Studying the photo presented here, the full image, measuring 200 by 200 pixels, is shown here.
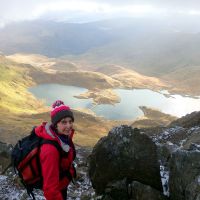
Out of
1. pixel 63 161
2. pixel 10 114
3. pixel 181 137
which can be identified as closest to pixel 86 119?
pixel 10 114

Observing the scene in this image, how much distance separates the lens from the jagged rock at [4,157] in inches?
1017

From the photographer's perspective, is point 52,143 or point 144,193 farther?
point 144,193

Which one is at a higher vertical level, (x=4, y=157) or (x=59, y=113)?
(x=59, y=113)

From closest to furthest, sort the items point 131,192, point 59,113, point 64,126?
point 64,126
point 59,113
point 131,192

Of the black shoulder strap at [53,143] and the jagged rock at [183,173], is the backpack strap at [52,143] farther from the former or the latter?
the jagged rock at [183,173]

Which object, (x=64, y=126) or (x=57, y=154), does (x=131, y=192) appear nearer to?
(x=64, y=126)

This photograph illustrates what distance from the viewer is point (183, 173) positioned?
43.7 feet

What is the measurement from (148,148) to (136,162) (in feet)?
2.80

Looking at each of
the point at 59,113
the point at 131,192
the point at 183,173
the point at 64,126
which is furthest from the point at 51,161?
the point at 131,192

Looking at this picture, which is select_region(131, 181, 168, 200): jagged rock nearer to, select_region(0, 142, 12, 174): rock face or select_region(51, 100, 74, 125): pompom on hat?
select_region(51, 100, 74, 125): pompom on hat

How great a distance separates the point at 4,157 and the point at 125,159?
1472 centimetres

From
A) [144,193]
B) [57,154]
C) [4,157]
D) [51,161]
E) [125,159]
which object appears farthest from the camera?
[4,157]

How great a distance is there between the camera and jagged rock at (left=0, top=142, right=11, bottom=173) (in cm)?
2583

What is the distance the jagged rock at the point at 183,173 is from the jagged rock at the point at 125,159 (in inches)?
52.4
